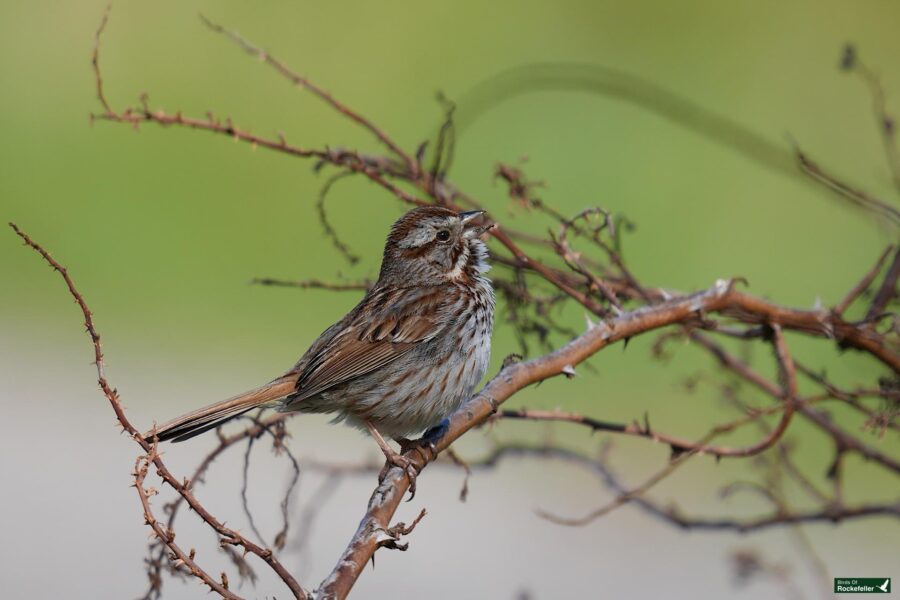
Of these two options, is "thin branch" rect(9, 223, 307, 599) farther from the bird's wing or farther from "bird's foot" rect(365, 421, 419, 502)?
the bird's wing

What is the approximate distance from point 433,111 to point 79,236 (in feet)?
8.90

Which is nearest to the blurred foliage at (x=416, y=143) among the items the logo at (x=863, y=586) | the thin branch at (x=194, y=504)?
the logo at (x=863, y=586)

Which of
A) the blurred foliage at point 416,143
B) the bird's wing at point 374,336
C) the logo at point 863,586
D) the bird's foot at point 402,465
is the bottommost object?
the bird's foot at point 402,465

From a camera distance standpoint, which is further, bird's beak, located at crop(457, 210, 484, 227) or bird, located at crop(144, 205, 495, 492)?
bird's beak, located at crop(457, 210, 484, 227)

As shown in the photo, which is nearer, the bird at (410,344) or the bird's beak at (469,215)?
the bird at (410,344)

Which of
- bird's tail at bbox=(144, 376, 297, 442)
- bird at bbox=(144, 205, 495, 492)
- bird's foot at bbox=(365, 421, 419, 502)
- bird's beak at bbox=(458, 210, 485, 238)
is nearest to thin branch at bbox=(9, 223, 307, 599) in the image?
bird's tail at bbox=(144, 376, 297, 442)

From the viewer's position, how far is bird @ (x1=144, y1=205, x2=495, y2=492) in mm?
3707

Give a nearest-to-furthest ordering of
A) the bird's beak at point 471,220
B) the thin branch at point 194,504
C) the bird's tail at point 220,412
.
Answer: the thin branch at point 194,504 → the bird's tail at point 220,412 → the bird's beak at point 471,220

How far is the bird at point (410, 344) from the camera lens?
12.2ft

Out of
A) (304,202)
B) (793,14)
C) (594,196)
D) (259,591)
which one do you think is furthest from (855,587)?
(793,14)

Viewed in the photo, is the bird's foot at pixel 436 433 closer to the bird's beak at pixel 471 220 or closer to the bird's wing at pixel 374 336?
the bird's wing at pixel 374 336

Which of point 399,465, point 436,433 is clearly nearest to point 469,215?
point 436,433

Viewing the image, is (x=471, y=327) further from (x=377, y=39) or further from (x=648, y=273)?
(x=377, y=39)

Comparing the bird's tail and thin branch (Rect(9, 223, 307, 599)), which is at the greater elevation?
the bird's tail
